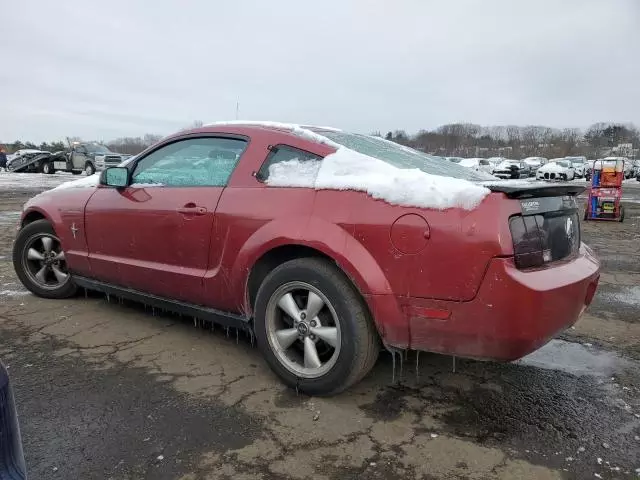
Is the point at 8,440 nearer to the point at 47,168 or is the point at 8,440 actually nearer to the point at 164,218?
the point at 164,218

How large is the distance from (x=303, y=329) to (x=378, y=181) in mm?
909

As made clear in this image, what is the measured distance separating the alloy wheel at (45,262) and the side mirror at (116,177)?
994 millimetres

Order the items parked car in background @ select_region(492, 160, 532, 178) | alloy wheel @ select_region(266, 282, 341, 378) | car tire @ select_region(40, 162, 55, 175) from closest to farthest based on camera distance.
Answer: alloy wheel @ select_region(266, 282, 341, 378)
parked car in background @ select_region(492, 160, 532, 178)
car tire @ select_region(40, 162, 55, 175)

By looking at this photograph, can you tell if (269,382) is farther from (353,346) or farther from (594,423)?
(594,423)

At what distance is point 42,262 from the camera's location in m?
4.61

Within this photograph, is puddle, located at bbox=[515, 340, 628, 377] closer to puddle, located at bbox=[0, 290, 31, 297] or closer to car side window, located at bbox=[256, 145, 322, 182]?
car side window, located at bbox=[256, 145, 322, 182]

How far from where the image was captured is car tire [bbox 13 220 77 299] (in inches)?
178

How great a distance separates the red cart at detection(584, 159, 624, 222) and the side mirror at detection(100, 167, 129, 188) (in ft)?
36.7

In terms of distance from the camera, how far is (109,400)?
281cm

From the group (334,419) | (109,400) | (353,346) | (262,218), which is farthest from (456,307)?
(109,400)

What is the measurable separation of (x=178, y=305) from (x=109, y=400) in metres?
0.86

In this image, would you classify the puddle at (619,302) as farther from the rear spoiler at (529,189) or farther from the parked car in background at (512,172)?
the parked car in background at (512,172)

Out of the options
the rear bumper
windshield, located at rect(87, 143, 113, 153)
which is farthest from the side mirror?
windshield, located at rect(87, 143, 113, 153)

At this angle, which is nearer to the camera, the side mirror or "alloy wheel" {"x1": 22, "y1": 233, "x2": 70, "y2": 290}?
the side mirror
